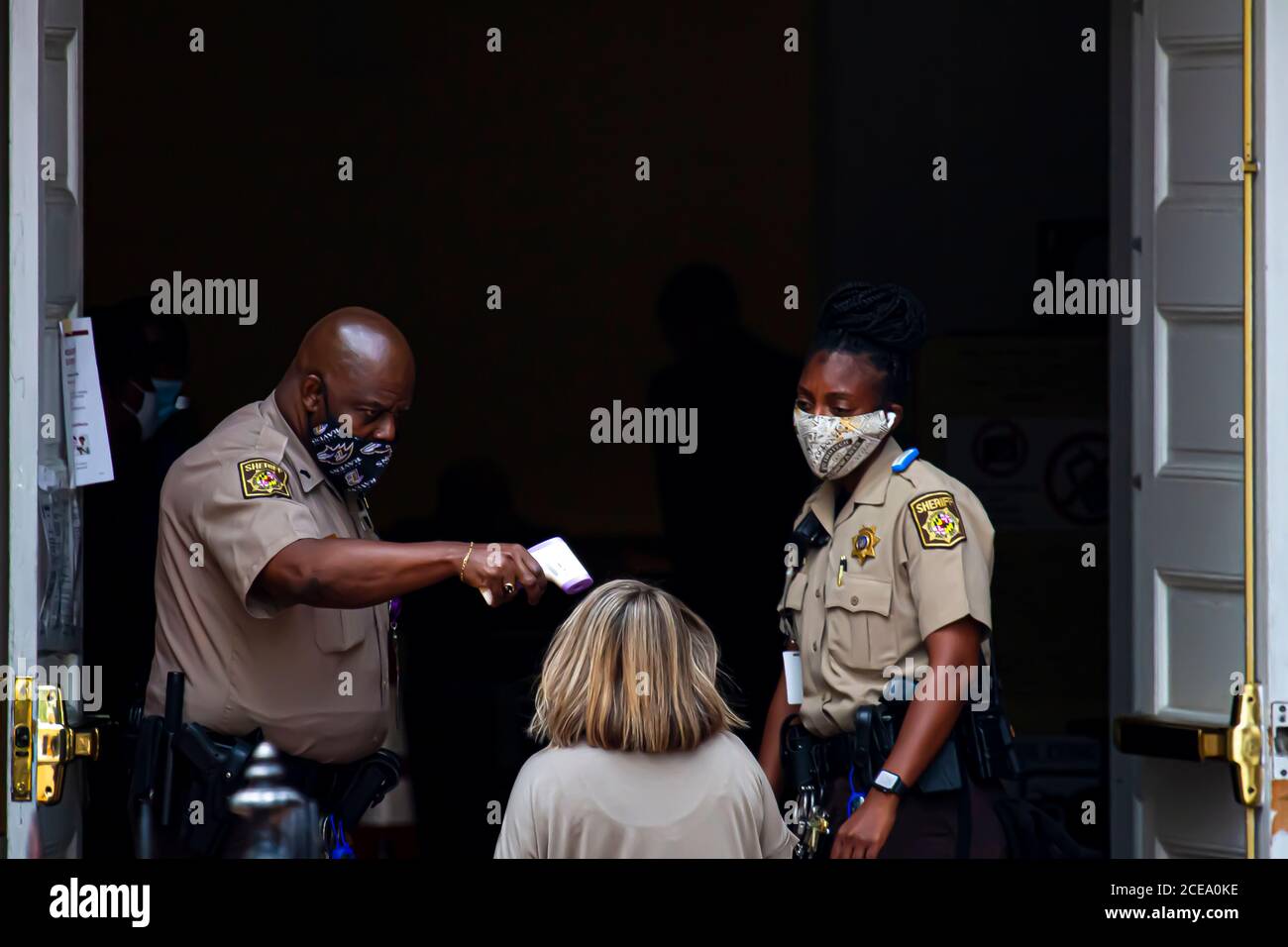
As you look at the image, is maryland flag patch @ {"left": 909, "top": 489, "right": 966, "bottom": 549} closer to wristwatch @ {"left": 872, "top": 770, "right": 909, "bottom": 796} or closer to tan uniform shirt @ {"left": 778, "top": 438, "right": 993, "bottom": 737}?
tan uniform shirt @ {"left": 778, "top": 438, "right": 993, "bottom": 737}

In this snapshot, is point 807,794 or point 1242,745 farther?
point 807,794

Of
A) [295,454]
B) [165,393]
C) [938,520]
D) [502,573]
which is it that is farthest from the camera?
[165,393]

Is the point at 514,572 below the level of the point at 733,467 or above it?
below

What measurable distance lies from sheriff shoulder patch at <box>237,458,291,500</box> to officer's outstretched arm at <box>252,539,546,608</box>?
0.18 m

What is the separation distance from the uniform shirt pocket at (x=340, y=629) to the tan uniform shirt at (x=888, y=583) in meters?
1.13

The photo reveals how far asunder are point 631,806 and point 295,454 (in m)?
1.48

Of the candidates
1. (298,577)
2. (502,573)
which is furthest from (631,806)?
(298,577)

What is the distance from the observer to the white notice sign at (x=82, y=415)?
3.96 metres

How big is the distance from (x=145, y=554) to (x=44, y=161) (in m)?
2.59

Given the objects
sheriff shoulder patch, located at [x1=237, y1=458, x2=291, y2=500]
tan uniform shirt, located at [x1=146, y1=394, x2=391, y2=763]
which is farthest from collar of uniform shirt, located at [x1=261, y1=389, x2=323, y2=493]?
sheriff shoulder patch, located at [x1=237, y1=458, x2=291, y2=500]

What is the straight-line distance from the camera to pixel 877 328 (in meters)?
4.36

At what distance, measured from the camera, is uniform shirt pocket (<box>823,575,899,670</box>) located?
4227 millimetres

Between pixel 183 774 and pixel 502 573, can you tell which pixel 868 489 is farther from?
pixel 183 774
